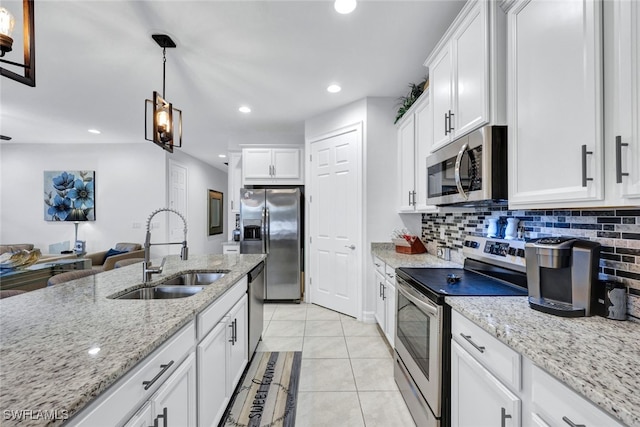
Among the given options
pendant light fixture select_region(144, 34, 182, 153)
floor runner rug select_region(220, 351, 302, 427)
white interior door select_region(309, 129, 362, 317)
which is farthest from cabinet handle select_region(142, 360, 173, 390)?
white interior door select_region(309, 129, 362, 317)

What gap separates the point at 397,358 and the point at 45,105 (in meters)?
5.00

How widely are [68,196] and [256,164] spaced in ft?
12.7

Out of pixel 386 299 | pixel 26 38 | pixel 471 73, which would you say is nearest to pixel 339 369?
pixel 386 299

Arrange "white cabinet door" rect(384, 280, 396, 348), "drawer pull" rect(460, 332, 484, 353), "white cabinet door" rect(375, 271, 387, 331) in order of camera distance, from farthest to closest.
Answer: "white cabinet door" rect(375, 271, 387, 331)
"white cabinet door" rect(384, 280, 396, 348)
"drawer pull" rect(460, 332, 484, 353)

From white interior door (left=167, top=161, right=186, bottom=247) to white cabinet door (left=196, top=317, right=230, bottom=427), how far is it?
186 inches

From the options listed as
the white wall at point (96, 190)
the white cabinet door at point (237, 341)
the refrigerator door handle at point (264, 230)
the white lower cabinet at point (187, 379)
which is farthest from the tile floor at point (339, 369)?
the white wall at point (96, 190)

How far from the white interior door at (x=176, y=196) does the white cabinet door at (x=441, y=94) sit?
5.28m

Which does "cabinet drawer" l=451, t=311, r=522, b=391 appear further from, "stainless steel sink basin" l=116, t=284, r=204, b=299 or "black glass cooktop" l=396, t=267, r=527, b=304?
"stainless steel sink basin" l=116, t=284, r=204, b=299

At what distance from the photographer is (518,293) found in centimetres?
144

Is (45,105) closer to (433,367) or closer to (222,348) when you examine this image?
(222,348)

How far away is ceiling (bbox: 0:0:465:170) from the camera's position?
1.92 m

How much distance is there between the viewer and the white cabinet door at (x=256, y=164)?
4.54 m

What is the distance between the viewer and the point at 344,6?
186cm

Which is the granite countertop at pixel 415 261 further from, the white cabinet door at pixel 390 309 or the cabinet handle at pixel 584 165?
the cabinet handle at pixel 584 165
